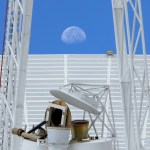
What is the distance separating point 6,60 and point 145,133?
1008 centimetres

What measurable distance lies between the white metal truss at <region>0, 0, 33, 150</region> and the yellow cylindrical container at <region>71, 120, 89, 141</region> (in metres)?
3.06

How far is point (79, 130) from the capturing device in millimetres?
6078

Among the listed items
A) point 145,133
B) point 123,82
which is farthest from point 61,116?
point 145,133

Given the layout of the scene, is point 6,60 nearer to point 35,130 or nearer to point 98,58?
point 35,130

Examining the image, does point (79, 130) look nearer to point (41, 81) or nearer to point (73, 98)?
point (73, 98)

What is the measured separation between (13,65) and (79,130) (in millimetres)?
4326

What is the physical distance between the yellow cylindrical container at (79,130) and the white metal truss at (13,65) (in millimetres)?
3056

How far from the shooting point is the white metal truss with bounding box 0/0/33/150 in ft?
29.6

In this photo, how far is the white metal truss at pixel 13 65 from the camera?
29.6 feet

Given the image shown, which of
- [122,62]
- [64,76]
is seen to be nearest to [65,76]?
[64,76]

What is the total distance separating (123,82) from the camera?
9664mm

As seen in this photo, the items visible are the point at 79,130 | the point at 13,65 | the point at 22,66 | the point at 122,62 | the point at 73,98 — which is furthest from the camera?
the point at 13,65

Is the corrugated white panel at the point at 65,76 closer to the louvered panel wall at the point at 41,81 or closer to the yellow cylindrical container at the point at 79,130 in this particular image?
the louvered panel wall at the point at 41,81

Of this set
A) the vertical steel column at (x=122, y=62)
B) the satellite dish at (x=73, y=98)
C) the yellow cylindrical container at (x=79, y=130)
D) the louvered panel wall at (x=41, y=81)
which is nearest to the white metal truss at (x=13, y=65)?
the vertical steel column at (x=122, y=62)
